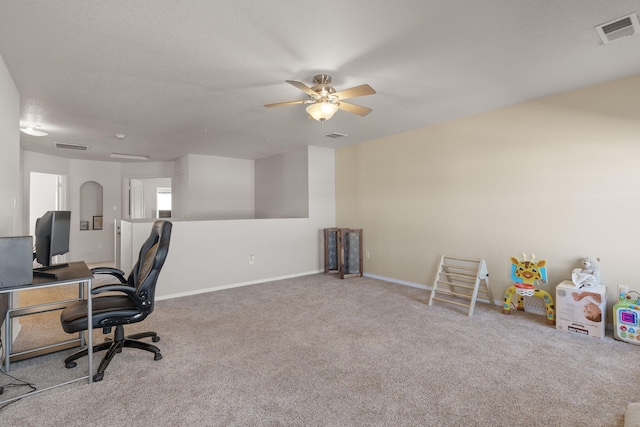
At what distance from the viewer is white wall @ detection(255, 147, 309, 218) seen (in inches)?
226

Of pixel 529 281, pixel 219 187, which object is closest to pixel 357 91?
pixel 529 281

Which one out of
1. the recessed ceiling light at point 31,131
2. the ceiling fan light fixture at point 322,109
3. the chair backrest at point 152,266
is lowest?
the chair backrest at point 152,266

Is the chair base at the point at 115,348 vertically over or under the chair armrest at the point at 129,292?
under

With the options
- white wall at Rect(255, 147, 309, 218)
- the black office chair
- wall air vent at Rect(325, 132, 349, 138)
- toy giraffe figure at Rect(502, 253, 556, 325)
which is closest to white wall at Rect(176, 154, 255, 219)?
white wall at Rect(255, 147, 309, 218)

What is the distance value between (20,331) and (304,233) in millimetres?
3781

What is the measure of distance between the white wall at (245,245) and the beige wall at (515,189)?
2.87ft

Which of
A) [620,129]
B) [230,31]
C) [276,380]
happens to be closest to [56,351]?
[276,380]

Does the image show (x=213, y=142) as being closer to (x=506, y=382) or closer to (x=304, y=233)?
(x=304, y=233)

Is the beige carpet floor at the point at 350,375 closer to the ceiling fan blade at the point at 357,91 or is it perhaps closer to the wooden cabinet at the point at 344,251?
the wooden cabinet at the point at 344,251

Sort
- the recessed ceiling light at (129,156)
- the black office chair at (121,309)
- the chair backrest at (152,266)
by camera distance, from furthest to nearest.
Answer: the recessed ceiling light at (129,156), the chair backrest at (152,266), the black office chair at (121,309)

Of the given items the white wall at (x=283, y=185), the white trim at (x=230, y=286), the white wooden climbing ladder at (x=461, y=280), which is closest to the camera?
the white wooden climbing ladder at (x=461, y=280)

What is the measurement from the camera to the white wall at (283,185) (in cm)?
574

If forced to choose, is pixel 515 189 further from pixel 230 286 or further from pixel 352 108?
pixel 230 286

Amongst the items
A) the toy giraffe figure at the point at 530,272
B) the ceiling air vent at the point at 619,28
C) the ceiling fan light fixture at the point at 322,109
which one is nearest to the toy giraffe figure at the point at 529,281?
the toy giraffe figure at the point at 530,272
